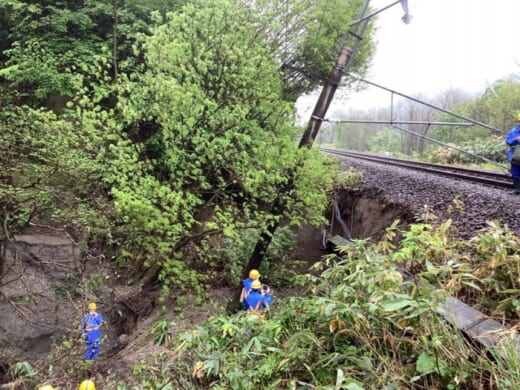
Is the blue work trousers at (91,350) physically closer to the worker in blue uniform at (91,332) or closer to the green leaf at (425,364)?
the worker in blue uniform at (91,332)

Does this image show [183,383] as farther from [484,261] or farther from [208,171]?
[208,171]

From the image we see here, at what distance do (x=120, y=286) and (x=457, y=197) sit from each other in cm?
876

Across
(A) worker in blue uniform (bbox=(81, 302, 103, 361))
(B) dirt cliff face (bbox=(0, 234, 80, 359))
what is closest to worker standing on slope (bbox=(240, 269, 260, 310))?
(A) worker in blue uniform (bbox=(81, 302, 103, 361))

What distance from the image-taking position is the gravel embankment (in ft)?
19.9

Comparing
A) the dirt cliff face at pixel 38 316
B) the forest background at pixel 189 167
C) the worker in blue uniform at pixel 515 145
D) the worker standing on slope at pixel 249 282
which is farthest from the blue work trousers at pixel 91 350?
the worker in blue uniform at pixel 515 145

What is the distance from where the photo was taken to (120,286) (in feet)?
33.3

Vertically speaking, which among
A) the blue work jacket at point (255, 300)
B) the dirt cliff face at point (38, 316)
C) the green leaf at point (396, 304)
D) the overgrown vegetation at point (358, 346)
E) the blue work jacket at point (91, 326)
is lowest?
the dirt cliff face at point (38, 316)

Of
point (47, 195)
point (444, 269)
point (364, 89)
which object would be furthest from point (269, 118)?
point (364, 89)

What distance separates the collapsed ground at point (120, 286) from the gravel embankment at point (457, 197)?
0.05 feet

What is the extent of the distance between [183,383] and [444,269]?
7.42 feet

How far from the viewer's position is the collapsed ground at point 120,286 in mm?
6922

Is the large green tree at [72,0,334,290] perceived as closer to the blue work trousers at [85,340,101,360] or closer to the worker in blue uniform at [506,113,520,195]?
the blue work trousers at [85,340,101,360]

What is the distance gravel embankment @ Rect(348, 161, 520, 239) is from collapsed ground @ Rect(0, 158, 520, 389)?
16 mm

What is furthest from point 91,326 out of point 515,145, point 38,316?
point 515,145
